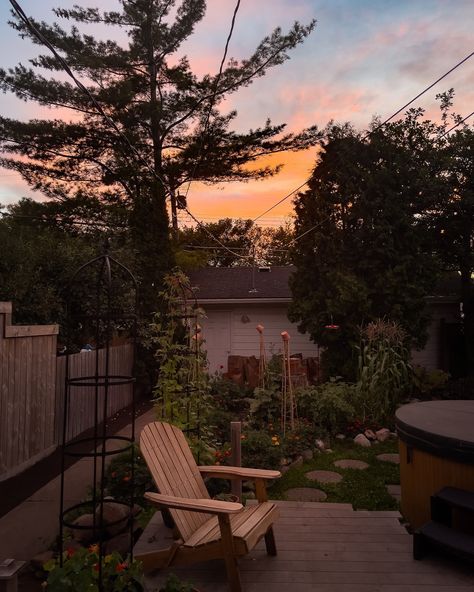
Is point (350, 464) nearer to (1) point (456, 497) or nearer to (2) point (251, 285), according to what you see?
(1) point (456, 497)

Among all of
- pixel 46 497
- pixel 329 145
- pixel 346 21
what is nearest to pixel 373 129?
pixel 329 145

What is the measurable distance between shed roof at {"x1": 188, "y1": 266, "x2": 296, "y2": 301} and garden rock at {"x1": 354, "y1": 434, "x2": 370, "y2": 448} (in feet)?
21.2

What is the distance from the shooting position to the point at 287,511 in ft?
13.7

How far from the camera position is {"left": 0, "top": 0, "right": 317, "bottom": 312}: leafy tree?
14.7 metres

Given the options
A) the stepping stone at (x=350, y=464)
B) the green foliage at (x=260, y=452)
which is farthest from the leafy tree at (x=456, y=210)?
the green foliage at (x=260, y=452)

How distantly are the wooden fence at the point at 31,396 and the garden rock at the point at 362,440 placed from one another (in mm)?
4084

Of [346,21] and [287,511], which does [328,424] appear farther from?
[346,21]

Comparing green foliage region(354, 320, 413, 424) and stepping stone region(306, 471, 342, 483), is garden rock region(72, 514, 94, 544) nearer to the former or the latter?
stepping stone region(306, 471, 342, 483)

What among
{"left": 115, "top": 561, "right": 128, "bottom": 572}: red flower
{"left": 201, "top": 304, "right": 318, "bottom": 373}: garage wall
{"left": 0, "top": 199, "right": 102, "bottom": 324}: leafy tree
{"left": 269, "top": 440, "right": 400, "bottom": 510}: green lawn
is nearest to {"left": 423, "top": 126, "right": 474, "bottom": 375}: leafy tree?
{"left": 201, "top": 304, "right": 318, "bottom": 373}: garage wall

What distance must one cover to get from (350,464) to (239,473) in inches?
120

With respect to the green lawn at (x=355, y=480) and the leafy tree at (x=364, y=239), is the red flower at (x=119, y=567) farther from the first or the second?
the leafy tree at (x=364, y=239)

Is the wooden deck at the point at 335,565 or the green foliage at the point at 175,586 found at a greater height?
the green foliage at the point at 175,586

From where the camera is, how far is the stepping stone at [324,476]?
5.47 metres

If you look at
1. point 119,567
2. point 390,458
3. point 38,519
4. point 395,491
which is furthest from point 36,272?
point 119,567
